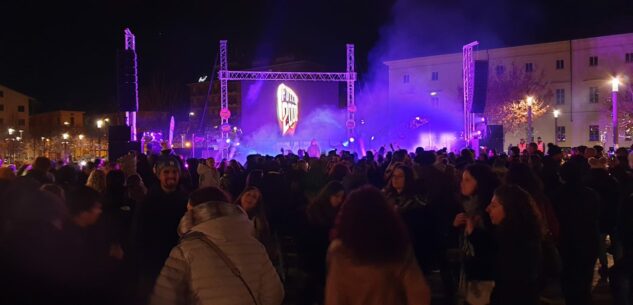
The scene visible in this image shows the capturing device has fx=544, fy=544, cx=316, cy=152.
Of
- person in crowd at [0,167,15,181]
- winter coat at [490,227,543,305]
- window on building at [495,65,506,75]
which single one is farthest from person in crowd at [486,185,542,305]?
window on building at [495,65,506,75]

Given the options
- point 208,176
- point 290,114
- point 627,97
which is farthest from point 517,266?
point 627,97

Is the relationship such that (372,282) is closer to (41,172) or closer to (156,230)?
(156,230)

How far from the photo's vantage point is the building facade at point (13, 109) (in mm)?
83125

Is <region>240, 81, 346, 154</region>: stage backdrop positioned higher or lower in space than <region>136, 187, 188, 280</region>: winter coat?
higher

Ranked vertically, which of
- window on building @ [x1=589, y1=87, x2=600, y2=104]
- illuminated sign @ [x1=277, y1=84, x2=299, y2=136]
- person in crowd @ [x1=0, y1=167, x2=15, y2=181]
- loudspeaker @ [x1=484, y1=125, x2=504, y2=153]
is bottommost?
person in crowd @ [x1=0, y1=167, x2=15, y2=181]

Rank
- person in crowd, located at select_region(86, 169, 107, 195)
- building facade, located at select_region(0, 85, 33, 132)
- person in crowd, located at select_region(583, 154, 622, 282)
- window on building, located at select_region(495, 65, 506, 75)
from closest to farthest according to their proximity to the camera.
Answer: person in crowd, located at select_region(86, 169, 107, 195) → person in crowd, located at select_region(583, 154, 622, 282) → window on building, located at select_region(495, 65, 506, 75) → building facade, located at select_region(0, 85, 33, 132)

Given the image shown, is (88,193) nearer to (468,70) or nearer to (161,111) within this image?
(468,70)

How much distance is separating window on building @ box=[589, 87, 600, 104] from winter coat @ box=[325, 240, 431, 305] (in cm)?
5115

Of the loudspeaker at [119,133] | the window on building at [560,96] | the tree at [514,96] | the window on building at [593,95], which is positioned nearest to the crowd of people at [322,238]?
the loudspeaker at [119,133]

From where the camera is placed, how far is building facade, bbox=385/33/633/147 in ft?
151

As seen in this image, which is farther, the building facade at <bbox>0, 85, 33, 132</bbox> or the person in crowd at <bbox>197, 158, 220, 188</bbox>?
the building facade at <bbox>0, 85, 33, 132</bbox>

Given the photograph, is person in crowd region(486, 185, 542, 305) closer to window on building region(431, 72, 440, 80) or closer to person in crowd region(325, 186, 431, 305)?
person in crowd region(325, 186, 431, 305)

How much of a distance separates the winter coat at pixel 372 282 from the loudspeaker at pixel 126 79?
45.9 ft

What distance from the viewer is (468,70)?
71.3 ft
